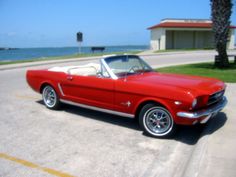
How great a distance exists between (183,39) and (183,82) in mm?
38633

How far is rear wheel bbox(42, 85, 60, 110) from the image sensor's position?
22.4 ft

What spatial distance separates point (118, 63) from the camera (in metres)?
5.84

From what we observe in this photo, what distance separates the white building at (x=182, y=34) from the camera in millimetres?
39344

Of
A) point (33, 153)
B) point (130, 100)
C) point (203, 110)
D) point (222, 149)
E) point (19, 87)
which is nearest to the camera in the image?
point (222, 149)

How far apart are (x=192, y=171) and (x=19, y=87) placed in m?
8.52

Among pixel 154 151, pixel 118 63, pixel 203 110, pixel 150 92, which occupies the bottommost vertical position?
pixel 154 151

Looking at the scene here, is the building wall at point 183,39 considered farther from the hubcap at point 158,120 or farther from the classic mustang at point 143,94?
the hubcap at point 158,120

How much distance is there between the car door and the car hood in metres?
0.54

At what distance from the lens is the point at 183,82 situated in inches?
201

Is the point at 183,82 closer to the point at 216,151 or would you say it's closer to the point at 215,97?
the point at 215,97

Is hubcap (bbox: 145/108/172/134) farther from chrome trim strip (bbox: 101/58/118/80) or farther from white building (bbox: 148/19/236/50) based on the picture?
A: white building (bbox: 148/19/236/50)

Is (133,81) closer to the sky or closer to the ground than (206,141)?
closer to the sky

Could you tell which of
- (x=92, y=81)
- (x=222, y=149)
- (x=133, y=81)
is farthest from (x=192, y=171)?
(x=92, y=81)

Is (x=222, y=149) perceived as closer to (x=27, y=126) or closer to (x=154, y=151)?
(x=154, y=151)
